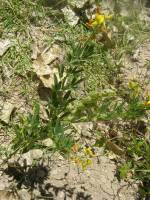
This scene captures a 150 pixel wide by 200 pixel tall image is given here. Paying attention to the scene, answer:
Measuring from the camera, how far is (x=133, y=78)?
3.28m

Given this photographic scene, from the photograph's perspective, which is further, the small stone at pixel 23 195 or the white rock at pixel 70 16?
the white rock at pixel 70 16

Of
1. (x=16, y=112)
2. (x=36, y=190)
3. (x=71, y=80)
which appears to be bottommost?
(x=36, y=190)

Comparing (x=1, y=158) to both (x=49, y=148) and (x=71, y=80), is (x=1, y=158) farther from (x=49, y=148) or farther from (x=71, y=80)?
(x=71, y=80)

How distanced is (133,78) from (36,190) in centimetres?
135

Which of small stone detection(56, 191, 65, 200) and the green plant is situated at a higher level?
the green plant

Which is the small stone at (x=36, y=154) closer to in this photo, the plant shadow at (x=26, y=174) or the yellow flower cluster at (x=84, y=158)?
the plant shadow at (x=26, y=174)

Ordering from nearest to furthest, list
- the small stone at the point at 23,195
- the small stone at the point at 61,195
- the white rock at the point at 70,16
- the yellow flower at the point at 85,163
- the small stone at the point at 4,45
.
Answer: the small stone at the point at 23,195, the small stone at the point at 61,195, the yellow flower at the point at 85,163, the small stone at the point at 4,45, the white rock at the point at 70,16

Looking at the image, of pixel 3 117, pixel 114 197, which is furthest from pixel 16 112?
pixel 114 197

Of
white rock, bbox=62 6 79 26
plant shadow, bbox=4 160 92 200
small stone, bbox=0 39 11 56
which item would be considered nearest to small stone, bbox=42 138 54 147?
plant shadow, bbox=4 160 92 200

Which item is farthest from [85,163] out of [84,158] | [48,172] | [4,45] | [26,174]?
[4,45]

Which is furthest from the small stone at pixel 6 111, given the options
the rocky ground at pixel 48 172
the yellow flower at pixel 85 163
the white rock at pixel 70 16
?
the white rock at pixel 70 16

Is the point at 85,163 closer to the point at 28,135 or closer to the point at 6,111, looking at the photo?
the point at 28,135

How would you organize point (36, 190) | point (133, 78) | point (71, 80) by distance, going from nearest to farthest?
1. point (36, 190)
2. point (71, 80)
3. point (133, 78)

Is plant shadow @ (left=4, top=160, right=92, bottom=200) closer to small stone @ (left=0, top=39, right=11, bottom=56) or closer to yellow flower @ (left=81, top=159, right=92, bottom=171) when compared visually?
yellow flower @ (left=81, top=159, right=92, bottom=171)
